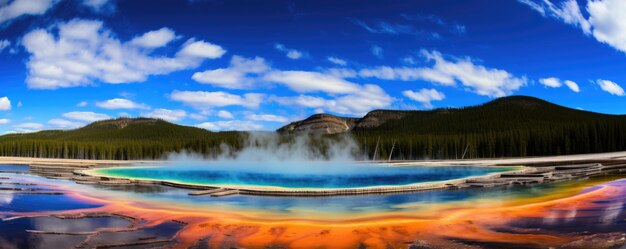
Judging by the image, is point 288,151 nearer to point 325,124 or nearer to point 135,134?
point 135,134

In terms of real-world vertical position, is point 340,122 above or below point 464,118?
above

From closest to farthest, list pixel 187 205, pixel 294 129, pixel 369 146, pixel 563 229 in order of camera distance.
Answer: pixel 563 229 < pixel 187 205 < pixel 369 146 < pixel 294 129

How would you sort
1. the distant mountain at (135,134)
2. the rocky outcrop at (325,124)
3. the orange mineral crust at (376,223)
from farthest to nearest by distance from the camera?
the rocky outcrop at (325,124) → the distant mountain at (135,134) → the orange mineral crust at (376,223)

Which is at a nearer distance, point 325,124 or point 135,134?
point 135,134

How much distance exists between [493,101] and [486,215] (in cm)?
16612

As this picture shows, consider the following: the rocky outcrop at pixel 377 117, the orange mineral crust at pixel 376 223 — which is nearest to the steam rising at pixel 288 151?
the orange mineral crust at pixel 376 223

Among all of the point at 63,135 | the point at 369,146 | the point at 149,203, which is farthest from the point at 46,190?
the point at 63,135

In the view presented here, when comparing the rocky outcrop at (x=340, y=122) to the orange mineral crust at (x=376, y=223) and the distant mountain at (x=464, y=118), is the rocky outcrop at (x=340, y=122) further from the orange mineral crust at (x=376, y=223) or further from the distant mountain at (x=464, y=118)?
the orange mineral crust at (x=376, y=223)

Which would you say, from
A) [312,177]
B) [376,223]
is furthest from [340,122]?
[376,223]

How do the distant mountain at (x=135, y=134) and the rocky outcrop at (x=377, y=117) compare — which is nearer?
the distant mountain at (x=135, y=134)

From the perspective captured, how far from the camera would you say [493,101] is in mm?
171000

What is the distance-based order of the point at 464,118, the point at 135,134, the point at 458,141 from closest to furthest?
the point at 458,141, the point at 464,118, the point at 135,134

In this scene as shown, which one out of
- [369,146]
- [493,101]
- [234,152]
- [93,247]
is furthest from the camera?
[493,101]

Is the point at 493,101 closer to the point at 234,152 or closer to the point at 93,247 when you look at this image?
A: the point at 234,152
